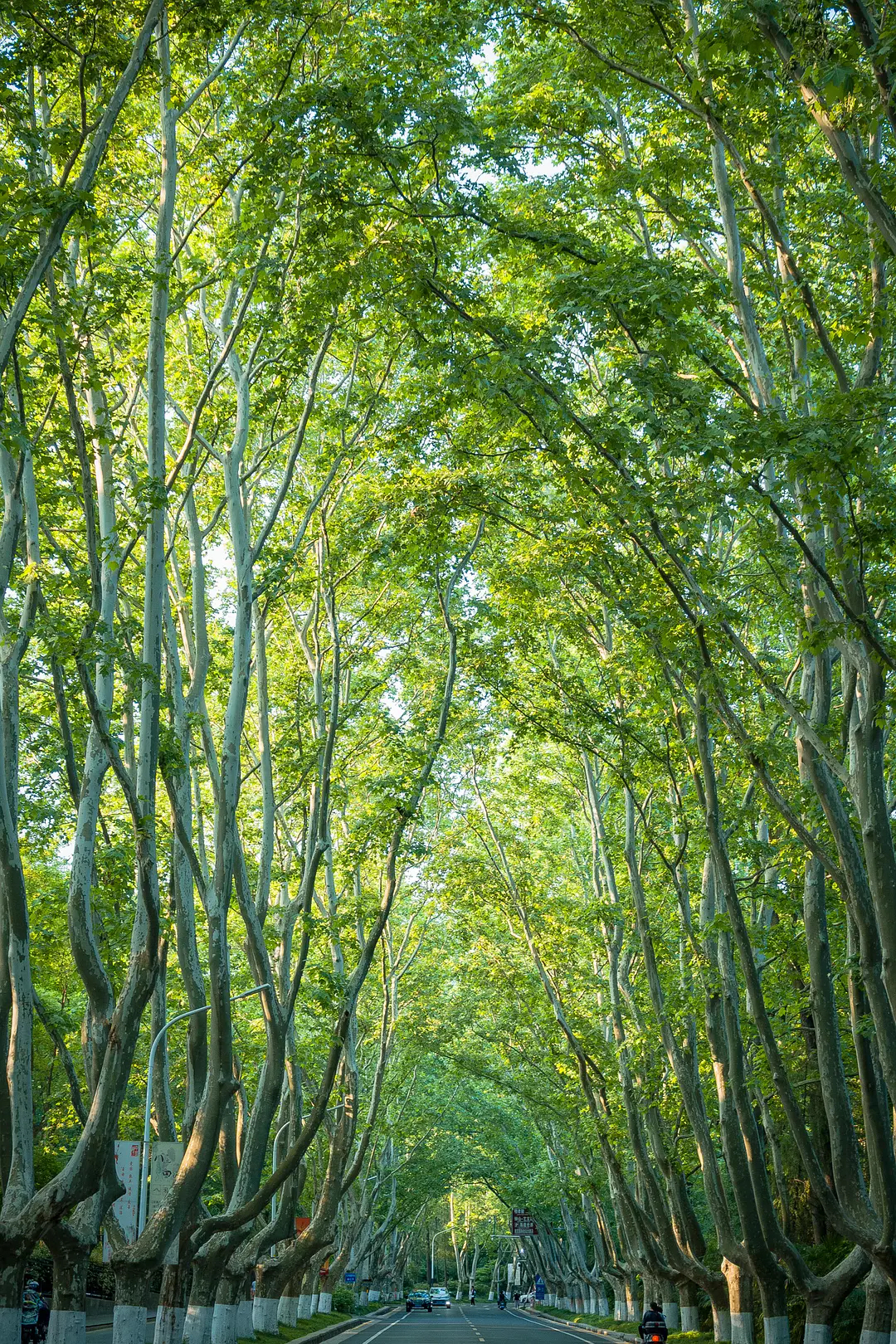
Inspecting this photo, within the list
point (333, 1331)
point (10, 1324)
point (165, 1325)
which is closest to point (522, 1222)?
point (333, 1331)

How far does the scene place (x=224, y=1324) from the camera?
18.0m

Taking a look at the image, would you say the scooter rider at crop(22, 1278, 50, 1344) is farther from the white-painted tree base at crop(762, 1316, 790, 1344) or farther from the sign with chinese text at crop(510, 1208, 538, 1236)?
the sign with chinese text at crop(510, 1208, 538, 1236)

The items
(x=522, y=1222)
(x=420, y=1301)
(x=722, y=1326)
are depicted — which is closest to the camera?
(x=722, y=1326)

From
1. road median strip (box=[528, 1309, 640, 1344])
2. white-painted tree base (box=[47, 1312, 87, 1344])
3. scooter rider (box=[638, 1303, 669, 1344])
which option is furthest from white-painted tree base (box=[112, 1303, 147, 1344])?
road median strip (box=[528, 1309, 640, 1344])

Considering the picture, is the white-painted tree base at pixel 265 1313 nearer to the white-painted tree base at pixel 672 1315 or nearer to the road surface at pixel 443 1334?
the road surface at pixel 443 1334

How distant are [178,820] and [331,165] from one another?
22.0 ft

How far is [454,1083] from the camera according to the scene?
5284 centimetres

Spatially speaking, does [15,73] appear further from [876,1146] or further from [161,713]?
[876,1146]

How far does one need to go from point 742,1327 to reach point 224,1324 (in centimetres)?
737

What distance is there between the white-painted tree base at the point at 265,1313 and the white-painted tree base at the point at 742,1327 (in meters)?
10.1

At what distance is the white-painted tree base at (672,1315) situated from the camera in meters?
26.2

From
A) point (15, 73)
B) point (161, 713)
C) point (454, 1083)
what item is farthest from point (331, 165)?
point (454, 1083)

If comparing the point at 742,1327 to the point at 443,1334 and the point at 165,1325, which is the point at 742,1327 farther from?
the point at 443,1334

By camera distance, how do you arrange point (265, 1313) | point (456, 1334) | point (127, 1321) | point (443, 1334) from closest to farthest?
point (127, 1321), point (265, 1313), point (443, 1334), point (456, 1334)
